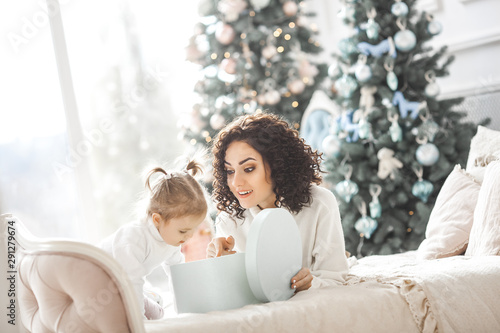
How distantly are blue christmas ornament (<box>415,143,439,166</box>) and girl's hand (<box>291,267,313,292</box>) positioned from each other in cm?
179

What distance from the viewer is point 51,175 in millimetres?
4520

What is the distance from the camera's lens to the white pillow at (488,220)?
2.09 m

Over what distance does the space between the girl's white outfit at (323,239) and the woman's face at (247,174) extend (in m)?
0.13

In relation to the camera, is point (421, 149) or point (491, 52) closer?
point (421, 149)

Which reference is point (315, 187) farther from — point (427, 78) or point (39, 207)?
point (39, 207)

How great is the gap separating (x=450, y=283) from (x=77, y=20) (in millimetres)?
5002

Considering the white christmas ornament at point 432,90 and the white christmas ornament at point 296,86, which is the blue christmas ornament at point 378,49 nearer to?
the white christmas ornament at point 432,90

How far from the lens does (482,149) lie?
260cm

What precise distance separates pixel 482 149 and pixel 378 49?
1.13 m

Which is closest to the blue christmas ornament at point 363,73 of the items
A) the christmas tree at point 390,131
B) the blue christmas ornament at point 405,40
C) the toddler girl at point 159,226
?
the christmas tree at point 390,131

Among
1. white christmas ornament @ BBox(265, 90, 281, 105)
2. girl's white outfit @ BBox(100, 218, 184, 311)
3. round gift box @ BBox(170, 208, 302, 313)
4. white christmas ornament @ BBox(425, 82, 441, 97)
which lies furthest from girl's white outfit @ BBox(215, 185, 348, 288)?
white christmas ornament @ BBox(265, 90, 281, 105)

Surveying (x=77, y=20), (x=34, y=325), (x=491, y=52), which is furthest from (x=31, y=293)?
(x=77, y=20)

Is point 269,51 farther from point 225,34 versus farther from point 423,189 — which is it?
point 423,189

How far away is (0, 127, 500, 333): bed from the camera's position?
4.66ft
